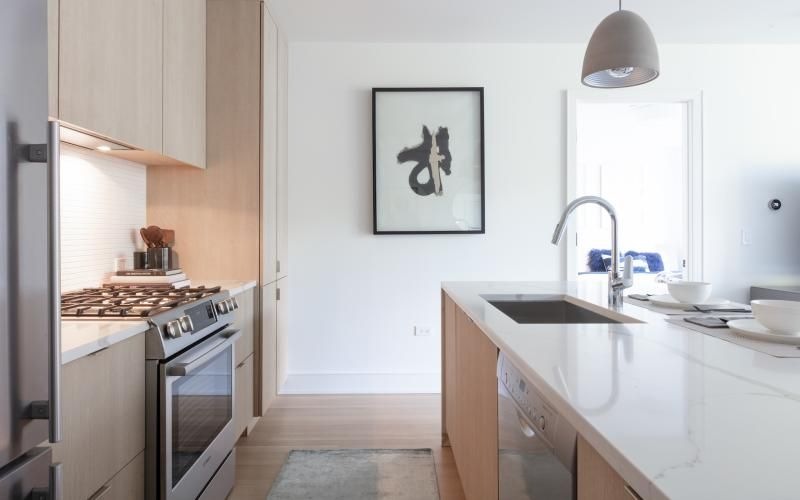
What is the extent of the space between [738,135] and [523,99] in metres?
1.62

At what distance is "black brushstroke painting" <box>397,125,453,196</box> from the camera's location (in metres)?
3.40

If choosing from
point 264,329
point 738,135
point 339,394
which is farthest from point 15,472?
point 738,135

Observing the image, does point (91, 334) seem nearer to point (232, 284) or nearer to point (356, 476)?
point (232, 284)

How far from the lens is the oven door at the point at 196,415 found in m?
1.49

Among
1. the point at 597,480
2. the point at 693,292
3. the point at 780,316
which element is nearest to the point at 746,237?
the point at 693,292

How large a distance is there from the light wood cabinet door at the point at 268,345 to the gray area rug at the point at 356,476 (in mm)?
466

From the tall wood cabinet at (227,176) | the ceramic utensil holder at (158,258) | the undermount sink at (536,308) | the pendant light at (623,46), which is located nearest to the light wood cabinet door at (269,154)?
the tall wood cabinet at (227,176)

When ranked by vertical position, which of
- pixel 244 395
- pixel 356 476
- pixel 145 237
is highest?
pixel 145 237

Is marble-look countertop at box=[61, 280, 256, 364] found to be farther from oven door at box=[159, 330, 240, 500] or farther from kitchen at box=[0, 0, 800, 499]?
oven door at box=[159, 330, 240, 500]

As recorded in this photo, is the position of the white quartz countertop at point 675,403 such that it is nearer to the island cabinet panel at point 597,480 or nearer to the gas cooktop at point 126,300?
the island cabinet panel at point 597,480

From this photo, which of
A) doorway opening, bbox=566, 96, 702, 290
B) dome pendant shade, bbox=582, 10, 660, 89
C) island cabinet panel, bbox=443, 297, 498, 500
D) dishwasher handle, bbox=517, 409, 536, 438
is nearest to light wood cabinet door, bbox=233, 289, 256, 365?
island cabinet panel, bbox=443, 297, 498, 500

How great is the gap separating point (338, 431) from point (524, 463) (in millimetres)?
1946

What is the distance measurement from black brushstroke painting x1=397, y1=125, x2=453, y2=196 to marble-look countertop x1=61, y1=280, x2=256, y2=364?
7.42 feet

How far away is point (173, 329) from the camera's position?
5.10ft
